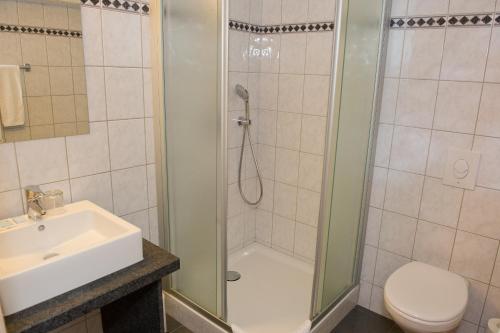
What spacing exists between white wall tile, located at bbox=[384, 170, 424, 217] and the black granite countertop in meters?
1.36

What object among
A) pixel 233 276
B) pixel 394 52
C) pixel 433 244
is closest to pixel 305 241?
pixel 233 276

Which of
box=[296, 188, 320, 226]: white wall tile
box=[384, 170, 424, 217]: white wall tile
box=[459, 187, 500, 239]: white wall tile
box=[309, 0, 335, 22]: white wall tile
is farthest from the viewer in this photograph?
box=[296, 188, 320, 226]: white wall tile

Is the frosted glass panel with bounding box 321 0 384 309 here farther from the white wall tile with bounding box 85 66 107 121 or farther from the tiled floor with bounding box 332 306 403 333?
the white wall tile with bounding box 85 66 107 121

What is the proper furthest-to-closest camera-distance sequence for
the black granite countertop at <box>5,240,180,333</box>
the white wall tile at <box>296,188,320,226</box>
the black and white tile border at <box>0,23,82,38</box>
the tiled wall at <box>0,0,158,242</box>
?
the white wall tile at <box>296,188,320,226</box>, the tiled wall at <box>0,0,158,242</box>, the black and white tile border at <box>0,23,82,38</box>, the black granite countertop at <box>5,240,180,333</box>

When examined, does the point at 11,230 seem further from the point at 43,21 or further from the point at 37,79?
the point at 43,21

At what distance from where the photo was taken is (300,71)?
8.40ft

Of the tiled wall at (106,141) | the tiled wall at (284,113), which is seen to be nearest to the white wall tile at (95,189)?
the tiled wall at (106,141)

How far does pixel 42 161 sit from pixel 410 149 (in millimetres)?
1888

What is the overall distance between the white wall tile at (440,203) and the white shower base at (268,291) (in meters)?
0.96

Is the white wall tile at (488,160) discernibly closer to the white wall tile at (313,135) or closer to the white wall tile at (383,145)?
the white wall tile at (383,145)

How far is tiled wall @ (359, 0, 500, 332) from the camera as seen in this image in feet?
6.07

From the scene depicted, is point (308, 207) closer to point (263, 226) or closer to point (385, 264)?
point (263, 226)

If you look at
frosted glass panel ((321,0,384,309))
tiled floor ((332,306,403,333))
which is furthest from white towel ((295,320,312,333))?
tiled floor ((332,306,403,333))

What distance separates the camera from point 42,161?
5.35 ft
